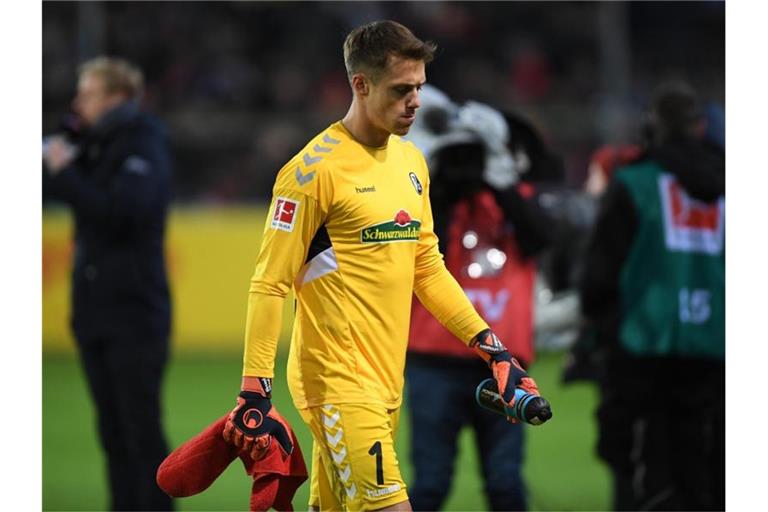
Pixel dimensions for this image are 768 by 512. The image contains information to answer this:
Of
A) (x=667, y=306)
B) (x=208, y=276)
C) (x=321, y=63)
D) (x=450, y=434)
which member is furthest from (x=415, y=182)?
(x=321, y=63)

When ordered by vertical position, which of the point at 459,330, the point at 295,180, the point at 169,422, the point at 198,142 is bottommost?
the point at 169,422

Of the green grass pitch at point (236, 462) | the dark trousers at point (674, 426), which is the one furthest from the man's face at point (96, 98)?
the dark trousers at point (674, 426)

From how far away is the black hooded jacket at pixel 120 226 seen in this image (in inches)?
255

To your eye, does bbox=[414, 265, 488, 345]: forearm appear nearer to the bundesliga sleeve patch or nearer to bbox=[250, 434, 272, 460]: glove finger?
the bundesliga sleeve patch

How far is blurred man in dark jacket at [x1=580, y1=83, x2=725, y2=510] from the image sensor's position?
20.1 feet

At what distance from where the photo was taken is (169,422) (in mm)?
10367

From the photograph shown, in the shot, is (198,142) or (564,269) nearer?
(564,269)

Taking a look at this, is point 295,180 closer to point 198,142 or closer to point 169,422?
point 169,422

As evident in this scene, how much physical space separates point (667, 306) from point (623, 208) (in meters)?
0.50

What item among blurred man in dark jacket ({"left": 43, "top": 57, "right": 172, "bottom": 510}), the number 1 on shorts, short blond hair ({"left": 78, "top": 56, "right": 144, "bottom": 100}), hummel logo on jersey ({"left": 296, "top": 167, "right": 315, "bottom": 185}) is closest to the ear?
hummel logo on jersey ({"left": 296, "top": 167, "right": 315, "bottom": 185})

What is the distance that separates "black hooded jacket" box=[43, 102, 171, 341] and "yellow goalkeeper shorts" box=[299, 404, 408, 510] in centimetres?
230
